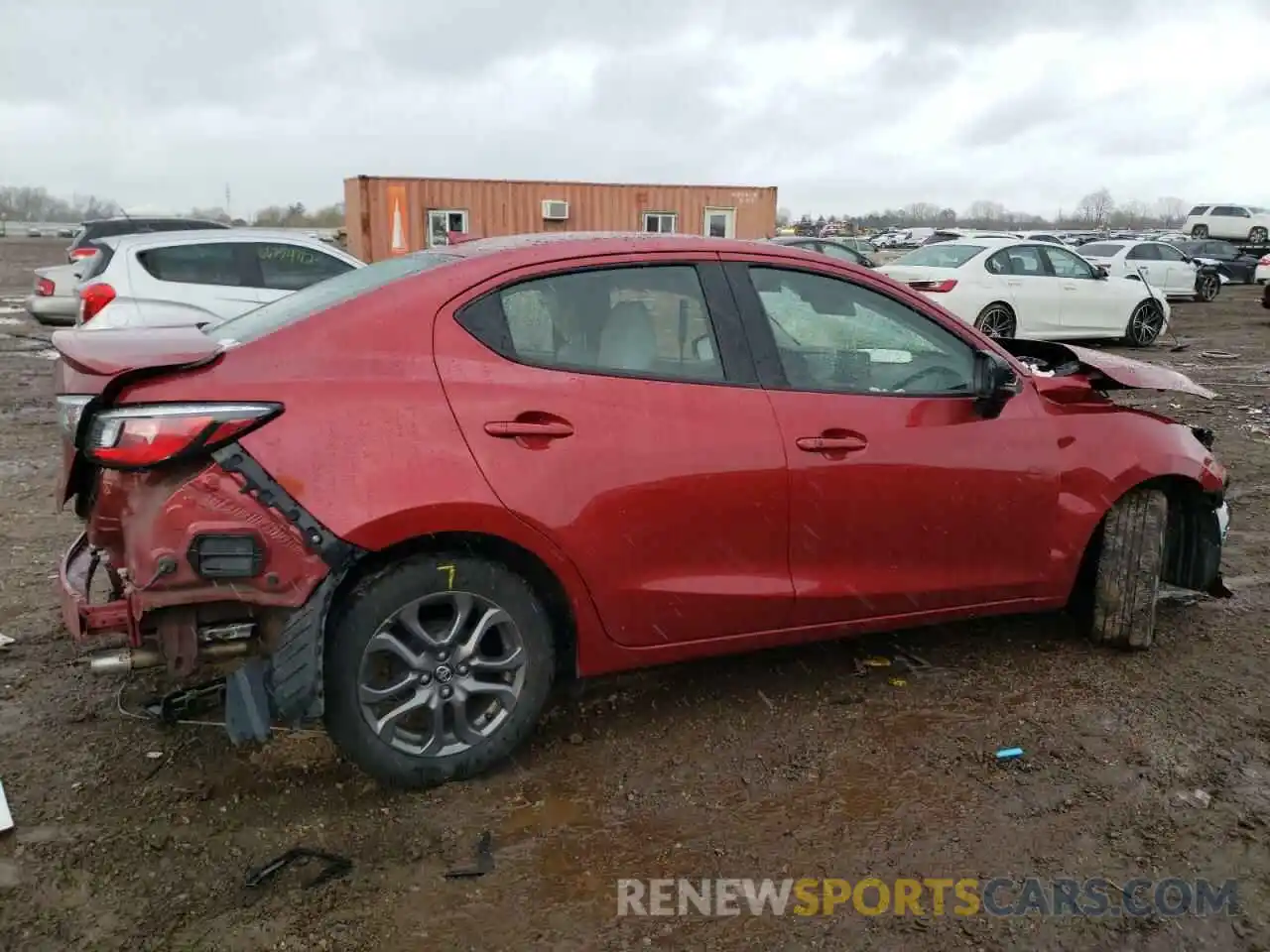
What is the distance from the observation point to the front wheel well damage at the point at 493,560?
9.59ft

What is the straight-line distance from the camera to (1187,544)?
440cm

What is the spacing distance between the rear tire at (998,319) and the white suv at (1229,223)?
105ft

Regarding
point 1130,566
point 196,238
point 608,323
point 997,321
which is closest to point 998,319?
point 997,321

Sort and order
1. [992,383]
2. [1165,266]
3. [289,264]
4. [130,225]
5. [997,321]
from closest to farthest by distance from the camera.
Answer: [992,383]
[289,264]
[997,321]
[130,225]
[1165,266]

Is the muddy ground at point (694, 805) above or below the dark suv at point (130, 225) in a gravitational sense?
below

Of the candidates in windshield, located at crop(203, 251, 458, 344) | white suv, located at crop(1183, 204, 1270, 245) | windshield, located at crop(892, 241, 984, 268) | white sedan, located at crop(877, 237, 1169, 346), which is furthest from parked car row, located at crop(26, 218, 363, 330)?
white suv, located at crop(1183, 204, 1270, 245)

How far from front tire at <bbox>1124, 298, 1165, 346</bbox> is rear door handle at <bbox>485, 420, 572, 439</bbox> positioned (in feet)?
46.6

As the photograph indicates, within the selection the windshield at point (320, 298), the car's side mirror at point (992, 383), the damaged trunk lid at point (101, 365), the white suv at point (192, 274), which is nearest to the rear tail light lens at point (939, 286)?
the white suv at point (192, 274)

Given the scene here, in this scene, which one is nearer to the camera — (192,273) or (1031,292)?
(192,273)

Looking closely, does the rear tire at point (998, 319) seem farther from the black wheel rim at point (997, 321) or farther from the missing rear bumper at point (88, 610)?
the missing rear bumper at point (88, 610)

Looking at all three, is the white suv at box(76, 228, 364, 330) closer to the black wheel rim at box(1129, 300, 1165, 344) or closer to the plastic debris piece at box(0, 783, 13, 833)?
the plastic debris piece at box(0, 783, 13, 833)

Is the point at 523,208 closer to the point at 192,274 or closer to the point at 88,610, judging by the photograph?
the point at 192,274

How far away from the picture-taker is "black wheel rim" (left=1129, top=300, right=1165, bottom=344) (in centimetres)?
1507

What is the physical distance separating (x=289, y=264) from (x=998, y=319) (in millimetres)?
8955
